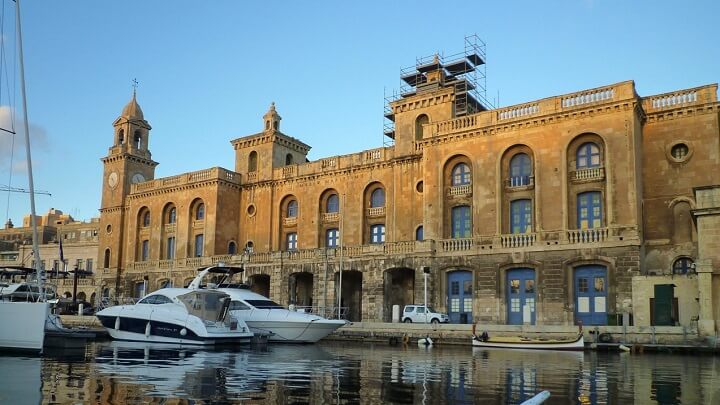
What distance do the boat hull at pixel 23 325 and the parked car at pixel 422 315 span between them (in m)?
20.3

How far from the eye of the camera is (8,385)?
12.3 m

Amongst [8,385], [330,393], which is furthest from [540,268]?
[8,385]

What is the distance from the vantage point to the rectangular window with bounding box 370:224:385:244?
45188mm

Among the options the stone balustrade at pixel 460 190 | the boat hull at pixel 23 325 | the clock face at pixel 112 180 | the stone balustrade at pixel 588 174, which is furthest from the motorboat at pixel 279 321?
the clock face at pixel 112 180

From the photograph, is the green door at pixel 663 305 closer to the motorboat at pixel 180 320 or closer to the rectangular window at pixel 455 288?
the rectangular window at pixel 455 288

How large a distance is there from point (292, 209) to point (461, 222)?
16020 mm

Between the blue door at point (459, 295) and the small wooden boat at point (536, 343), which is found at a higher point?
the blue door at point (459, 295)

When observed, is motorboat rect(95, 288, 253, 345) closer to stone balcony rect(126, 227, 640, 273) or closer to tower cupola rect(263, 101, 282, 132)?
stone balcony rect(126, 227, 640, 273)

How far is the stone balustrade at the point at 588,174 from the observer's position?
113ft

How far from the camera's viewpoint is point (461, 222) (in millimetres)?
39219

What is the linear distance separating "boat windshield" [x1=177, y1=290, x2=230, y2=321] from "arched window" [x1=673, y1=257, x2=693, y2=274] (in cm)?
2159

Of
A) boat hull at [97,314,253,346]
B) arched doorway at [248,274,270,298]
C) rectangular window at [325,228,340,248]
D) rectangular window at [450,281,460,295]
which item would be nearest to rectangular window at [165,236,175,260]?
arched doorway at [248,274,270,298]

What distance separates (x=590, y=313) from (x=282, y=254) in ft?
66.3

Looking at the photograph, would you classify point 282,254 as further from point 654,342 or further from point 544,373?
point 544,373
